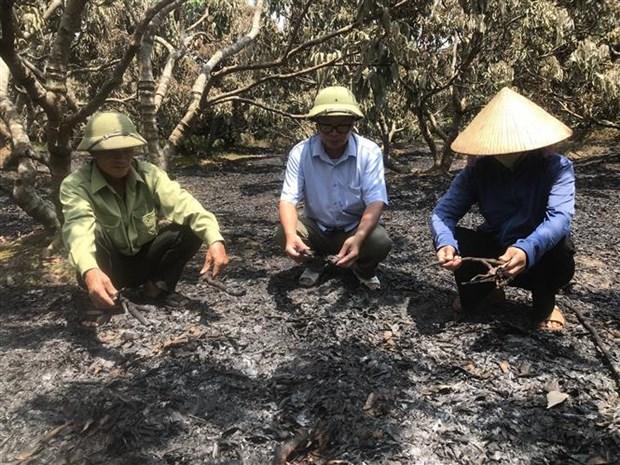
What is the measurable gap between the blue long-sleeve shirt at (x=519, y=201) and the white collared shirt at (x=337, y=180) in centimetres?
53

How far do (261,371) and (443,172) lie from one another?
7807 millimetres

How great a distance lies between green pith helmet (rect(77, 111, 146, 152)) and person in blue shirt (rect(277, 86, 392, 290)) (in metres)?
0.91

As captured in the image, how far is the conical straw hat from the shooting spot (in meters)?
2.34

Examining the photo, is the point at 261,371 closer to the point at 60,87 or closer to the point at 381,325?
the point at 381,325

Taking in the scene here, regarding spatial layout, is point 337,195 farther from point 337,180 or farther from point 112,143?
point 112,143

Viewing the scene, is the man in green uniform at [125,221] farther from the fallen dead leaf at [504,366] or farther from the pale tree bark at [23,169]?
the pale tree bark at [23,169]

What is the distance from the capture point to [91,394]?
7.39 feet

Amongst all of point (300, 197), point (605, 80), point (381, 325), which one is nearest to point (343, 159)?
point (300, 197)

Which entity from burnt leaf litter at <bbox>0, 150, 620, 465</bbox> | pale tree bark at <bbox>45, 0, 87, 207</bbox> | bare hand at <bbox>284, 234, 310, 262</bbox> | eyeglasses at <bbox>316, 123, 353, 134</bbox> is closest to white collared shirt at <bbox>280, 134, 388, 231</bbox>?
eyeglasses at <bbox>316, 123, 353, 134</bbox>

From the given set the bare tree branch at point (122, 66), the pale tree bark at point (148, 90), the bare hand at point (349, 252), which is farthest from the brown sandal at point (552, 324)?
the pale tree bark at point (148, 90)

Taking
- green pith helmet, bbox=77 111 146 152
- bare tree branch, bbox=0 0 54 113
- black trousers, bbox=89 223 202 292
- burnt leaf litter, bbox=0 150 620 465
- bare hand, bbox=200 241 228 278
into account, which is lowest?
burnt leaf litter, bbox=0 150 620 465

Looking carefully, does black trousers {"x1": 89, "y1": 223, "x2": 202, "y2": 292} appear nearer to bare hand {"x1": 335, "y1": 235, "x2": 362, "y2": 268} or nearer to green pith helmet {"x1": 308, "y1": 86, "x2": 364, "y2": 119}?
bare hand {"x1": 335, "y1": 235, "x2": 362, "y2": 268}

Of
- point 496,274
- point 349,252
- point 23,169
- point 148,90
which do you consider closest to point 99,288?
point 349,252

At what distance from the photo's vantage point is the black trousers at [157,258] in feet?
9.73
